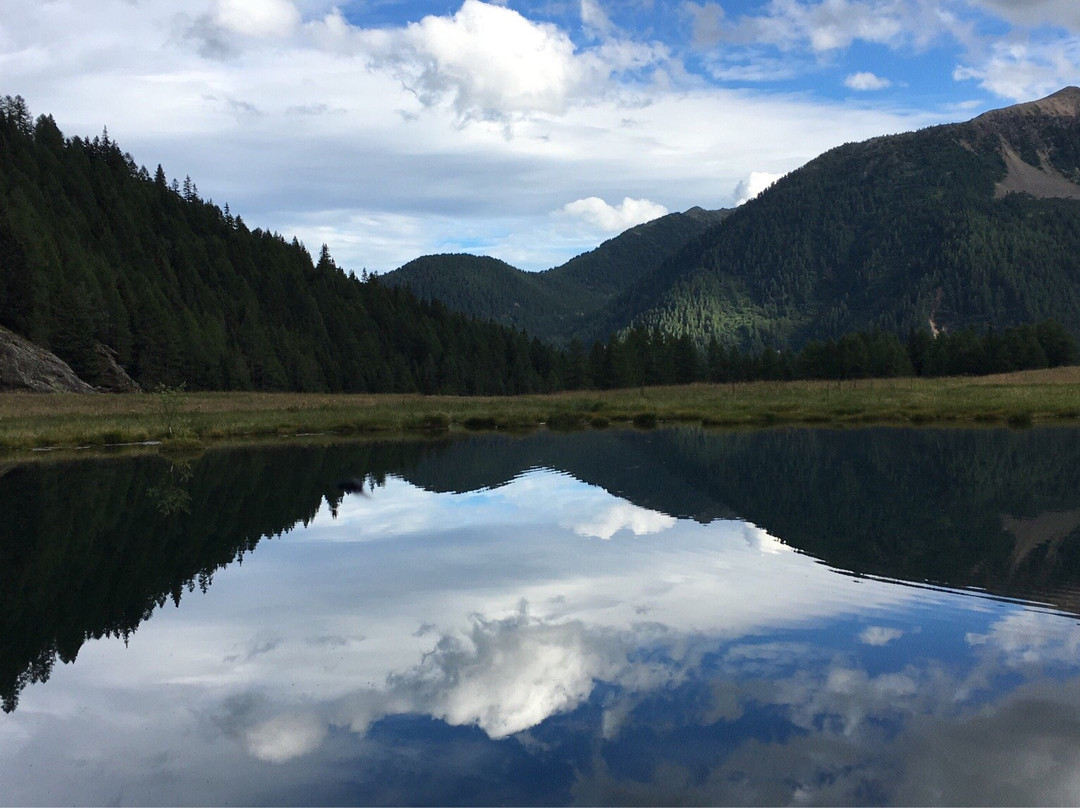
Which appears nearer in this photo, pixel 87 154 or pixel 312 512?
pixel 312 512

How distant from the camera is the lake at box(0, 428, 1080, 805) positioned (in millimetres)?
9477

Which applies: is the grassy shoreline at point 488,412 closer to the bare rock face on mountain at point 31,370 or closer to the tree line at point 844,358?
the bare rock face on mountain at point 31,370

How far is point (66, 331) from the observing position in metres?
94.7

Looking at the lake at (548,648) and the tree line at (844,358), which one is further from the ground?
the tree line at (844,358)

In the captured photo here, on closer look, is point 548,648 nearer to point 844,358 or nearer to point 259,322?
point 844,358

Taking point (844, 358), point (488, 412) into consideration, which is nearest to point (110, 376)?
point (488, 412)

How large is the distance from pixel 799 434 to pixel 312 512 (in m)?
33.7

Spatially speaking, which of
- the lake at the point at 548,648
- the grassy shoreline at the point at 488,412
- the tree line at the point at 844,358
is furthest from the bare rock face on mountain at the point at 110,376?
the tree line at the point at 844,358

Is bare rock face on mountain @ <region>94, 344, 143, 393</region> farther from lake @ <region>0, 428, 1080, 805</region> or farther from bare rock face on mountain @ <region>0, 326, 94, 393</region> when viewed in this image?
lake @ <region>0, 428, 1080, 805</region>

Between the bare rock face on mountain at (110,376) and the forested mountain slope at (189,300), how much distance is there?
4.36 feet

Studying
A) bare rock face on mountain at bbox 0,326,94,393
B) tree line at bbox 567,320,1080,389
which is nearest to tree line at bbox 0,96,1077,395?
tree line at bbox 567,320,1080,389

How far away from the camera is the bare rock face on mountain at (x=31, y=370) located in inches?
2960

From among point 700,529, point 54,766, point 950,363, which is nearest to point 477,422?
point 700,529

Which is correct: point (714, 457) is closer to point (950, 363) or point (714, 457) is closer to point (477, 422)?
point (477, 422)
